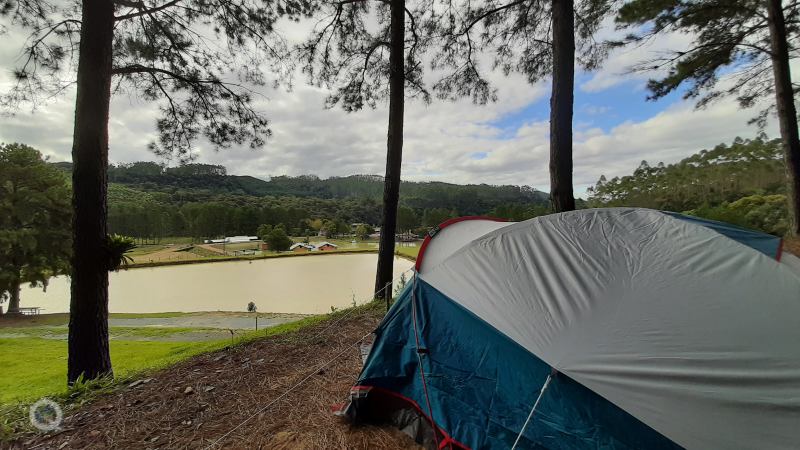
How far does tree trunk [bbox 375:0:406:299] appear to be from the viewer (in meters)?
5.56

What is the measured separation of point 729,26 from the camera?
625 cm

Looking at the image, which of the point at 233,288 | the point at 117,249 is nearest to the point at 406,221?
the point at 233,288

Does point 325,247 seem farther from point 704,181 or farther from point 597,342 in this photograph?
point 597,342

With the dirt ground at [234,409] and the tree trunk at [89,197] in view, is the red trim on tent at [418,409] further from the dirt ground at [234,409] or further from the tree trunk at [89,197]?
the tree trunk at [89,197]

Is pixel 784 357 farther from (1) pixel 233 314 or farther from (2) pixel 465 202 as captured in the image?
(2) pixel 465 202

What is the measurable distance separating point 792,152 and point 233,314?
21793 millimetres

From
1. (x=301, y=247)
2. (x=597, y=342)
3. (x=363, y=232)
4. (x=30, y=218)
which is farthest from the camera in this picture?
(x=363, y=232)

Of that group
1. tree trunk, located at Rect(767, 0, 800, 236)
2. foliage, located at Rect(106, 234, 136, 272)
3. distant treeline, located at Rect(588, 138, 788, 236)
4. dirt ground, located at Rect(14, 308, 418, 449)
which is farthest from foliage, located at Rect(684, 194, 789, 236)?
foliage, located at Rect(106, 234, 136, 272)

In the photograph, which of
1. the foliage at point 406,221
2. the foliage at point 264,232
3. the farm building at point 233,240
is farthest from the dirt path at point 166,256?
the foliage at point 406,221

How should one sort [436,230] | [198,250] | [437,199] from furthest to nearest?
[437,199]
[198,250]
[436,230]

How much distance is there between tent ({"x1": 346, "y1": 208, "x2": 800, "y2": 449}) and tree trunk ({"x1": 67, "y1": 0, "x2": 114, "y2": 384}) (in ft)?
11.2

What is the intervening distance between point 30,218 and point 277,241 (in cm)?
3097

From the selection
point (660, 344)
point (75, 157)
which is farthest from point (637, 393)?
point (75, 157)

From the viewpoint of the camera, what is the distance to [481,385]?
1757 mm
